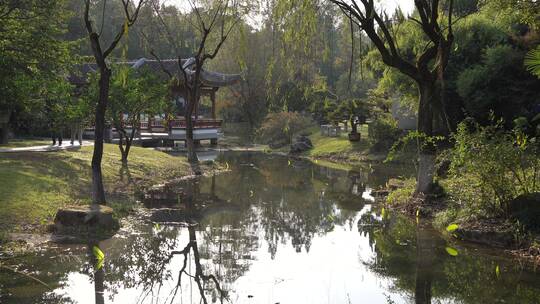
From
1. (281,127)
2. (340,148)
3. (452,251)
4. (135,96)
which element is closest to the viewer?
(452,251)

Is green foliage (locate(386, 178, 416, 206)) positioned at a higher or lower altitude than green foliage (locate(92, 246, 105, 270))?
higher

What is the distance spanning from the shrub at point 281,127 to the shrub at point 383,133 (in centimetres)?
847

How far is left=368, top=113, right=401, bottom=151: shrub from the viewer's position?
28391 mm

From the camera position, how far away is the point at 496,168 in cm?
973

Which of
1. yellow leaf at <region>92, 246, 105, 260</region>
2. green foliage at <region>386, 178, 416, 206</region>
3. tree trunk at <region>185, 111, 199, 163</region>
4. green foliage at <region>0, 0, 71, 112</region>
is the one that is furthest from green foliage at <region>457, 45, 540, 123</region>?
yellow leaf at <region>92, 246, 105, 260</region>

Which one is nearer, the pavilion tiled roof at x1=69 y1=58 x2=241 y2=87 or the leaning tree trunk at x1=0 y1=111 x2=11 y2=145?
the leaning tree trunk at x1=0 y1=111 x2=11 y2=145

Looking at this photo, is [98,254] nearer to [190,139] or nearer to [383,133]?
[190,139]

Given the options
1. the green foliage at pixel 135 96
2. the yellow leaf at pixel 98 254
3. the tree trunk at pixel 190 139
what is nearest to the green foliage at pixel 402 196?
the yellow leaf at pixel 98 254

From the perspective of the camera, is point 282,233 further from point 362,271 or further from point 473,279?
point 473,279

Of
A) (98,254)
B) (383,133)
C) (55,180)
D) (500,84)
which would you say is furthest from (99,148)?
(383,133)

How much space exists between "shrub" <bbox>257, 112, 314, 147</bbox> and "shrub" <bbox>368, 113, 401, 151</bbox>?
27.8ft

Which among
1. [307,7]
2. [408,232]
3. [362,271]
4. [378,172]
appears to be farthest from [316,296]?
[378,172]

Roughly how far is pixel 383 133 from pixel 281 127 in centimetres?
1066

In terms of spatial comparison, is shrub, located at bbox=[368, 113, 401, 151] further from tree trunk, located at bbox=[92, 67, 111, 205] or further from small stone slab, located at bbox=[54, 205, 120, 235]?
small stone slab, located at bbox=[54, 205, 120, 235]
